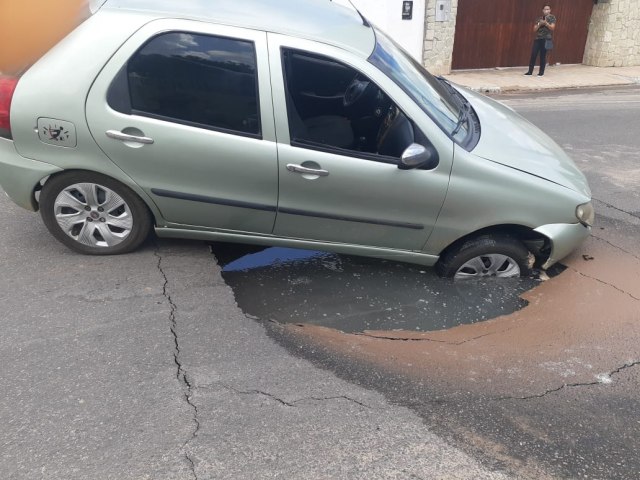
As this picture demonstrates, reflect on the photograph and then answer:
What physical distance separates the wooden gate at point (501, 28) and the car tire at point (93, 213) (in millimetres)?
12191

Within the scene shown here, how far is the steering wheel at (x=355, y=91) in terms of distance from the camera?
136 inches

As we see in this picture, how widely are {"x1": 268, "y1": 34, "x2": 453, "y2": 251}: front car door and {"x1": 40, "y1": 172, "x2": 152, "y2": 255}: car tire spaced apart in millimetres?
1080

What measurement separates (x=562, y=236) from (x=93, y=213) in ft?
10.8

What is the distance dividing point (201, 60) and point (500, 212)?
219 cm

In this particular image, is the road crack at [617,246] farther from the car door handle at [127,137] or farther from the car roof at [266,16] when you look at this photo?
the car door handle at [127,137]

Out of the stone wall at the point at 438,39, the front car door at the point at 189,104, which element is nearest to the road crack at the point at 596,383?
the front car door at the point at 189,104

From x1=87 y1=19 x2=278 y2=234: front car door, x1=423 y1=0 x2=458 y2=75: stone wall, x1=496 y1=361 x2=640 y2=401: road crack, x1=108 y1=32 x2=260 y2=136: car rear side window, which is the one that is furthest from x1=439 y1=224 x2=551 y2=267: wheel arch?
x1=423 y1=0 x2=458 y2=75: stone wall

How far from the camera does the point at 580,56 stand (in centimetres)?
1602

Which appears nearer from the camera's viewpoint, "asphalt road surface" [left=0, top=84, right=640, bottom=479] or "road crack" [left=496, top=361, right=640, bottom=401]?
"asphalt road surface" [left=0, top=84, right=640, bottom=479]

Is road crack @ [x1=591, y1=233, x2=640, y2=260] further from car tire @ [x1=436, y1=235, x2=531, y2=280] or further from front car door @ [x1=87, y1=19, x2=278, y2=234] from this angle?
front car door @ [x1=87, y1=19, x2=278, y2=234]

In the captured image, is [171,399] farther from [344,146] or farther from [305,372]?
[344,146]

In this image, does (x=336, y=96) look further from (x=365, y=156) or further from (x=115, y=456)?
(x=115, y=456)

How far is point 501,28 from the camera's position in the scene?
1423cm

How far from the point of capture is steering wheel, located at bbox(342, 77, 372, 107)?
345cm
